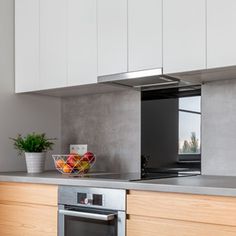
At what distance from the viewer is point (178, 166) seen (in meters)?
2.64

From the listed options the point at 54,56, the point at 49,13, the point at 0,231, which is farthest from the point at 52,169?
the point at 49,13

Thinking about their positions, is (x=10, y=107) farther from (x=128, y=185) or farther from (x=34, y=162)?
(x=128, y=185)

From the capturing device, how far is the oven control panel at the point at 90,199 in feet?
6.90

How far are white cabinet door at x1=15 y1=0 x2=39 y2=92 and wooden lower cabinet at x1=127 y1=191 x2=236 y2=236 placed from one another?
127 centimetres

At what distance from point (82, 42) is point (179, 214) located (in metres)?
1.26

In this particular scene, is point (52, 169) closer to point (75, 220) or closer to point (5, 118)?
point (5, 118)

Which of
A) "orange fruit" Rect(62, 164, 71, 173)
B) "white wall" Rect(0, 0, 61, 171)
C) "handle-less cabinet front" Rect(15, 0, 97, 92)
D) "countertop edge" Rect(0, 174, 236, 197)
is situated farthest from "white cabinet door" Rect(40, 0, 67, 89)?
"countertop edge" Rect(0, 174, 236, 197)

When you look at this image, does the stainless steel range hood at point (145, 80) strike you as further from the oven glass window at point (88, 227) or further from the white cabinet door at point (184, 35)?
the oven glass window at point (88, 227)

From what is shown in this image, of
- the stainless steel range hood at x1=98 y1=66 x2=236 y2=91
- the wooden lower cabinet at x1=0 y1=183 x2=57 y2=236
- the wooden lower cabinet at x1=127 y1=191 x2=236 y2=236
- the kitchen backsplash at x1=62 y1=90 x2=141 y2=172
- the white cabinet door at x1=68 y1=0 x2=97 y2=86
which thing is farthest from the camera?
the kitchen backsplash at x1=62 y1=90 x2=141 y2=172

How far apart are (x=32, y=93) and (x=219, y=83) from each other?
4.26 feet

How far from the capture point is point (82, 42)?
2.61 m

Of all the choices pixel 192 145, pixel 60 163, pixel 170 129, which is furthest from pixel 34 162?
pixel 192 145

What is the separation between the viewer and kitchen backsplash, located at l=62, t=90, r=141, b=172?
9.36ft

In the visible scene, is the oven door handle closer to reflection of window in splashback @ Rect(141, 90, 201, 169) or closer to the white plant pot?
the white plant pot
